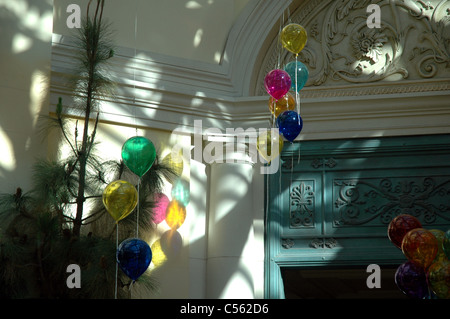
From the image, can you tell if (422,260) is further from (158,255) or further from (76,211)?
(76,211)

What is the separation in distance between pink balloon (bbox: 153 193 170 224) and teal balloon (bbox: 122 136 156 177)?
2.59 ft

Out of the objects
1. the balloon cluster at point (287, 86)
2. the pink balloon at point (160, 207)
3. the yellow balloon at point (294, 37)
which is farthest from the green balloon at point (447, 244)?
the pink balloon at point (160, 207)

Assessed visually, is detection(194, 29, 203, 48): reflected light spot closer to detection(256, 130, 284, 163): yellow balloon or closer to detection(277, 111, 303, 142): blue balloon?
detection(256, 130, 284, 163): yellow balloon

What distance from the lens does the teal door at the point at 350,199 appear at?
25.0 ft

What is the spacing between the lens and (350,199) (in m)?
7.82

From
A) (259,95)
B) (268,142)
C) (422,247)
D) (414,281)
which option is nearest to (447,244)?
(422,247)

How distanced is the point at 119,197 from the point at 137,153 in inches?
19.2

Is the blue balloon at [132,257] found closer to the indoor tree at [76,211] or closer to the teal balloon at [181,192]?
the indoor tree at [76,211]

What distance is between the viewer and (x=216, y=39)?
8.24 m

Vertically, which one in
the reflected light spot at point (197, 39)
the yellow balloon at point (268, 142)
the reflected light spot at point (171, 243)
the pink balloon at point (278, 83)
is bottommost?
the reflected light spot at point (171, 243)

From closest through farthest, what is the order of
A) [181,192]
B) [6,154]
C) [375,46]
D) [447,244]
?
[447,244] → [6,154] → [181,192] → [375,46]

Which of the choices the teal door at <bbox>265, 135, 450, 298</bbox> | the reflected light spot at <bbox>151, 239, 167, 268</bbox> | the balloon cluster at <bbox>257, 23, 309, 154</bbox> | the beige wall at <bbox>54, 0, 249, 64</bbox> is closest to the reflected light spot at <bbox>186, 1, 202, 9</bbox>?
the beige wall at <bbox>54, 0, 249, 64</bbox>

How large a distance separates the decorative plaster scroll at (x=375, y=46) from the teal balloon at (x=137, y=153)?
2203mm
